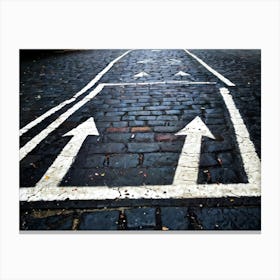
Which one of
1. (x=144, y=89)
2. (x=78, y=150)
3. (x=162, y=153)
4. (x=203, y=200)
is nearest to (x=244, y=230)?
(x=203, y=200)

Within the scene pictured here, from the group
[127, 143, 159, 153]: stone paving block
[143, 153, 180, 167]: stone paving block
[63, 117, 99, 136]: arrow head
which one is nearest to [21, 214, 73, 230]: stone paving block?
[143, 153, 180, 167]: stone paving block

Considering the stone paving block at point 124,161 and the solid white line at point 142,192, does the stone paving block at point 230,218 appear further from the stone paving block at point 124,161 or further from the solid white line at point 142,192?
the stone paving block at point 124,161

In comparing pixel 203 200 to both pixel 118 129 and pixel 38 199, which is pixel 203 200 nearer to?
pixel 38 199

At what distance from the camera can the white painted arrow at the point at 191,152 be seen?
2.59m

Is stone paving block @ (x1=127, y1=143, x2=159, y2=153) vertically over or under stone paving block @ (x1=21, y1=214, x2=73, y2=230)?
over

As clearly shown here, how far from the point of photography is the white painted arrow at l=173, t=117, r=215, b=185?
259 cm

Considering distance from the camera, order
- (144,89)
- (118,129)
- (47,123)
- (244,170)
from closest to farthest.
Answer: (244,170)
(118,129)
(47,123)
(144,89)

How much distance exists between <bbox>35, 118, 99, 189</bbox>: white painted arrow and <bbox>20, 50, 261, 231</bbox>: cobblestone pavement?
0.5 inches

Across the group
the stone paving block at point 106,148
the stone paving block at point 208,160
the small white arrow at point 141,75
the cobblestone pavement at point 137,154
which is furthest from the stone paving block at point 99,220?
the small white arrow at point 141,75

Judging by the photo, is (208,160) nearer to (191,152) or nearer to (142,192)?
(191,152)

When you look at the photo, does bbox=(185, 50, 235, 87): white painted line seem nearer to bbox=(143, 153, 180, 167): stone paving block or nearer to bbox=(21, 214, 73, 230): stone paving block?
bbox=(143, 153, 180, 167): stone paving block

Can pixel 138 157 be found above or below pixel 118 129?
below

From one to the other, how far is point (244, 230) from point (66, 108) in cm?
361

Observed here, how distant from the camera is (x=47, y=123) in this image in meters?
4.02
